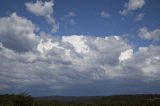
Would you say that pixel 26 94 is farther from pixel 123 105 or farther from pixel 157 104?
pixel 157 104

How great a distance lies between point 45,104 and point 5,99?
A: 52.4 ft

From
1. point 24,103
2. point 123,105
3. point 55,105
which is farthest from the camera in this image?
point 123,105

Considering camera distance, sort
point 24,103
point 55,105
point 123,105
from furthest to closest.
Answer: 1. point 123,105
2. point 55,105
3. point 24,103

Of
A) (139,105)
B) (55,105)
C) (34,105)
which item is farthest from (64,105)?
(139,105)

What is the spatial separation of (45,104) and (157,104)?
147ft

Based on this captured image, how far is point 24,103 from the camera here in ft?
358

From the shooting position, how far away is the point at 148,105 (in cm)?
12331

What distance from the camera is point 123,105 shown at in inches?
5059

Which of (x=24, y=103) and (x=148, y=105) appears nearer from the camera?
(x=24, y=103)

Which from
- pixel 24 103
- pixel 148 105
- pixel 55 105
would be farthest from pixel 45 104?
pixel 148 105

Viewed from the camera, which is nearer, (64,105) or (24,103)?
(24,103)

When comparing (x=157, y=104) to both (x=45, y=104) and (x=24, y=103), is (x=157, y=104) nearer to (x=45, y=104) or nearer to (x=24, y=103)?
(x=45, y=104)

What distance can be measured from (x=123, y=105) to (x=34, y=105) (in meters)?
39.4

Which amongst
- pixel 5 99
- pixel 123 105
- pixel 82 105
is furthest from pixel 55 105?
pixel 123 105
